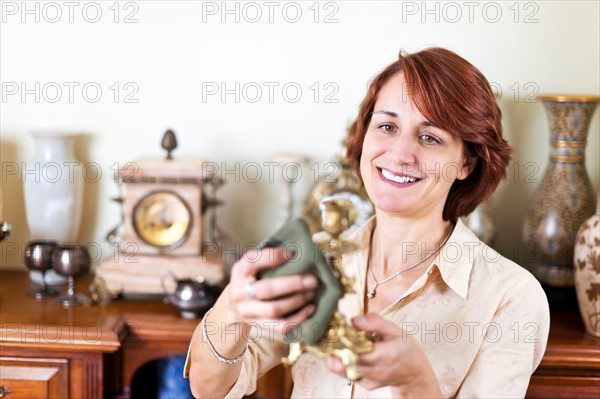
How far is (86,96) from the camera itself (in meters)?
2.18

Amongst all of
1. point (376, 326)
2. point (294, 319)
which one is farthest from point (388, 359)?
point (294, 319)

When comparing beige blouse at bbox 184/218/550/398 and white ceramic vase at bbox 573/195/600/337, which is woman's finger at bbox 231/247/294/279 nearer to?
beige blouse at bbox 184/218/550/398

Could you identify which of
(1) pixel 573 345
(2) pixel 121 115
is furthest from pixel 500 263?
(2) pixel 121 115

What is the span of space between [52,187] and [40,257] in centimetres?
22

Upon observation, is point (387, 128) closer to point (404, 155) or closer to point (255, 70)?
point (404, 155)

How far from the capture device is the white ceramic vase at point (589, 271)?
5.72 feet

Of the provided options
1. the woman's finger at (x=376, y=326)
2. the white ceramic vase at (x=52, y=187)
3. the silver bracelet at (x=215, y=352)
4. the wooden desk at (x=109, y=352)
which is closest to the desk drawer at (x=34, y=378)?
the wooden desk at (x=109, y=352)

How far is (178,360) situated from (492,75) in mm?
1074

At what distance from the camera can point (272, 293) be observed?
108 centimetres

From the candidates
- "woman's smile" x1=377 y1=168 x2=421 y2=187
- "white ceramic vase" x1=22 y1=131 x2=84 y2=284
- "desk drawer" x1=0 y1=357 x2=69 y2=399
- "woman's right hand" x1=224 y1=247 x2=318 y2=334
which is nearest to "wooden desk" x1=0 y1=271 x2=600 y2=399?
"desk drawer" x1=0 y1=357 x2=69 y2=399

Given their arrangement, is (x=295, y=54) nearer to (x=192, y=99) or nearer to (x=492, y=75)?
(x=192, y=99)

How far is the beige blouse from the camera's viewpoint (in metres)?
1.50

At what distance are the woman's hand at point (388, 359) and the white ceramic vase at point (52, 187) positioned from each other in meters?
1.17

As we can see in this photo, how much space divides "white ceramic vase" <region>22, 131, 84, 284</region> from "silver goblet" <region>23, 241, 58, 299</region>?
10 centimetres
